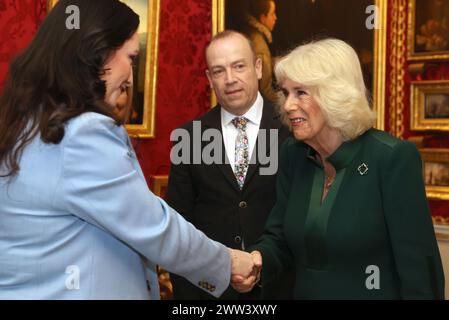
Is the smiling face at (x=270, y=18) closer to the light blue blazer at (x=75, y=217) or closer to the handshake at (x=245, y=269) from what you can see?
the handshake at (x=245, y=269)

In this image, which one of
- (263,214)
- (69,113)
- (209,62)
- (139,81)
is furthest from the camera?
(139,81)

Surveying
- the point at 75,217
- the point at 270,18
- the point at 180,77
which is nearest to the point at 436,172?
the point at 270,18

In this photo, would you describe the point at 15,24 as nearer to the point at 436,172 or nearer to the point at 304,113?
the point at 304,113

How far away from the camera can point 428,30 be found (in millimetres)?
4793

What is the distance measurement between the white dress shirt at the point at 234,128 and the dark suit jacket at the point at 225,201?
0.04m

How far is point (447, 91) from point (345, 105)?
Answer: 2.44 metres

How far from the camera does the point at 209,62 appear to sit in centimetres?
384

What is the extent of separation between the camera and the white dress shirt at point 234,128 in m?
3.52

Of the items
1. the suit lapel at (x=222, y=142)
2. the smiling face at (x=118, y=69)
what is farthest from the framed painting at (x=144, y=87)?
the smiling face at (x=118, y=69)

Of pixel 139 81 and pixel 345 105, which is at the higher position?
pixel 139 81

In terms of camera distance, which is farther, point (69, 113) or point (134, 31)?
point (134, 31)
